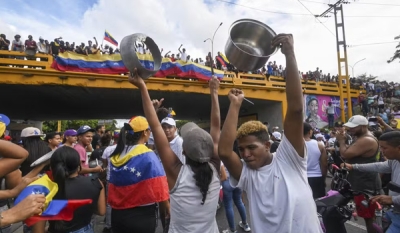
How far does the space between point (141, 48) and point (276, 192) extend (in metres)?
1.59

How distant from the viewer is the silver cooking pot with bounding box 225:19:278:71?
2.13 meters

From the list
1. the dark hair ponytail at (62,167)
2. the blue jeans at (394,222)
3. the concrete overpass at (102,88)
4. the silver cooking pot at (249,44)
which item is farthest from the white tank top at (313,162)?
the concrete overpass at (102,88)

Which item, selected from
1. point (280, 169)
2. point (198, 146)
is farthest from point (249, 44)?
point (280, 169)

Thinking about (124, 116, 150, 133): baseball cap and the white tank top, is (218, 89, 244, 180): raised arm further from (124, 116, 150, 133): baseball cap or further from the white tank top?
the white tank top

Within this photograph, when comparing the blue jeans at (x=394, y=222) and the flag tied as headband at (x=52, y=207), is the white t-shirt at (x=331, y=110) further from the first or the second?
the flag tied as headband at (x=52, y=207)

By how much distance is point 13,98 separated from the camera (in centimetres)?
1264

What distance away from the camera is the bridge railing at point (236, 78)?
9.93m

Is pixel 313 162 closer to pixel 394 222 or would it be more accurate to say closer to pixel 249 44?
pixel 394 222

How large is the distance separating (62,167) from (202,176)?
46.3 inches

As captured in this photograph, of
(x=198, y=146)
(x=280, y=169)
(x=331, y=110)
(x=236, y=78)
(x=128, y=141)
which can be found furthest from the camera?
(x=331, y=110)

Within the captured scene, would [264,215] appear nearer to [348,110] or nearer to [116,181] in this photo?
[116,181]

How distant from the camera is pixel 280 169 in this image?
1.71 m

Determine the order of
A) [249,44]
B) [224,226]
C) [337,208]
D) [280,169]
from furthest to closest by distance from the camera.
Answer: [224,226], [337,208], [249,44], [280,169]

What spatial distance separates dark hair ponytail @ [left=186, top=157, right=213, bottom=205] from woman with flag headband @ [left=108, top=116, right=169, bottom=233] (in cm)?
82
